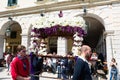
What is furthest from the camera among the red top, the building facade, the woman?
the building facade

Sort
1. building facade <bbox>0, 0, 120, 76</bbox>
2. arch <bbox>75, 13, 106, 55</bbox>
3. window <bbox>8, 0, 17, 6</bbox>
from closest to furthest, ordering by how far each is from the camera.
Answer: building facade <bbox>0, 0, 120, 76</bbox> < arch <bbox>75, 13, 106, 55</bbox> < window <bbox>8, 0, 17, 6</bbox>

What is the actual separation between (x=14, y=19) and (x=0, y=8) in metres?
2.12

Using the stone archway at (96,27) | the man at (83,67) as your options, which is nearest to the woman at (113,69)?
the stone archway at (96,27)

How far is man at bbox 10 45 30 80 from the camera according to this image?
185 inches

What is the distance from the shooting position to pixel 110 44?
44.2ft

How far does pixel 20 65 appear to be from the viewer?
4797mm

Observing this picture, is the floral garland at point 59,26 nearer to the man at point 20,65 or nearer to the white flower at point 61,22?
the white flower at point 61,22

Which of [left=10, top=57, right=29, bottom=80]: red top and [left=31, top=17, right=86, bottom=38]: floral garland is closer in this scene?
[left=10, top=57, right=29, bottom=80]: red top

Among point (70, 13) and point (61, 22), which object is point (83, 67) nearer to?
point (61, 22)

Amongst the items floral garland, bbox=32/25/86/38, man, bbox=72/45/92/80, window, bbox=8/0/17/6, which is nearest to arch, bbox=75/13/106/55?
floral garland, bbox=32/25/86/38

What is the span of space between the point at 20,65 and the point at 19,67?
0.16ft

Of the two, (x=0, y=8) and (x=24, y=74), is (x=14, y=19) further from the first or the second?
(x=24, y=74)

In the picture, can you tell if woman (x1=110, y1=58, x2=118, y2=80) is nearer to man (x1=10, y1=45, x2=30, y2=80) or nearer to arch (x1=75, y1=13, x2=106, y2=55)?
arch (x1=75, y1=13, x2=106, y2=55)

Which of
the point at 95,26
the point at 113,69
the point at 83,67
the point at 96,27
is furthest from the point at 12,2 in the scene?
the point at 83,67
